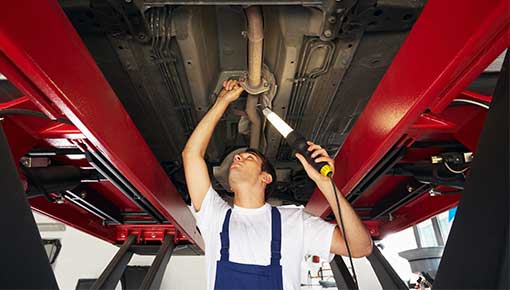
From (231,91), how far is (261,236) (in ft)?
1.62

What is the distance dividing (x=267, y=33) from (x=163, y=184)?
2.32 feet

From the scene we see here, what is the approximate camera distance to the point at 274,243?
0.97 meters

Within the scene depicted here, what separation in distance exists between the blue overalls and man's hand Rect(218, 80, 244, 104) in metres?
0.47

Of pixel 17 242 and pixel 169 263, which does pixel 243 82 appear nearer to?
pixel 17 242

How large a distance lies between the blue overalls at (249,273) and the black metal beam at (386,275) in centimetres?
76

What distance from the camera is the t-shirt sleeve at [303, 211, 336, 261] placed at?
1033 millimetres

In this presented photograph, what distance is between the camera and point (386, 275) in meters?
1.48

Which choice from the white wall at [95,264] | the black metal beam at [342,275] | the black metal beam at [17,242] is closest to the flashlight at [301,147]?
the black metal beam at [17,242]

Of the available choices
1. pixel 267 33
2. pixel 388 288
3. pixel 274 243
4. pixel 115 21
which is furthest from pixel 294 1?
pixel 388 288

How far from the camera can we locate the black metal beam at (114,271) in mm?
1619

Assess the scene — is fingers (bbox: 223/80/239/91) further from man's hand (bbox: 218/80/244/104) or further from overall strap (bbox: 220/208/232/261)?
overall strap (bbox: 220/208/232/261)

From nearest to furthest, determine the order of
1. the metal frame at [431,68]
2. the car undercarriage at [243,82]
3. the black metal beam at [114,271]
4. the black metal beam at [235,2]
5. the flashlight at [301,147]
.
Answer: the metal frame at [431,68], the car undercarriage at [243,82], the black metal beam at [235,2], the flashlight at [301,147], the black metal beam at [114,271]

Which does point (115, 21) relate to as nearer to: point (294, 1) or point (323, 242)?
point (294, 1)

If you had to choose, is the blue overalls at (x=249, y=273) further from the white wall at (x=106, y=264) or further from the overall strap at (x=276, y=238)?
the white wall at (x=106, y=264)
